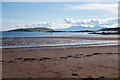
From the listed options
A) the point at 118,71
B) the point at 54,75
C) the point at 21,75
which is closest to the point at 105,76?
the point at 118,71

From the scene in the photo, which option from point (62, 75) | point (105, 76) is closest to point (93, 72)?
point (105, 76)

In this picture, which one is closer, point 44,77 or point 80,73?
point 44,77

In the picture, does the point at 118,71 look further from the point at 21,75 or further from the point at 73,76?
the point at 21,75

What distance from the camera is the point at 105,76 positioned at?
7.51m

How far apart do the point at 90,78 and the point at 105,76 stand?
3.36ft

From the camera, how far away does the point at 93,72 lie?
26.9 feet

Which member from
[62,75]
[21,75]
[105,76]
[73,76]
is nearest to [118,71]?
[105,76]

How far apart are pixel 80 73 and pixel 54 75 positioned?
66.0 inches

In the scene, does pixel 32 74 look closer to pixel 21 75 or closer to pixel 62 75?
pixel 21 75

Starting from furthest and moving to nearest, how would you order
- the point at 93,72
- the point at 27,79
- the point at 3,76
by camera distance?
1. the point at 93,72
2. the point at 3,76
3. the point at 27,79

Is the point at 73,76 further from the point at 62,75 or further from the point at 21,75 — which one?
the point at 21,75

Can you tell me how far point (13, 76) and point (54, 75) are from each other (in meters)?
2.48

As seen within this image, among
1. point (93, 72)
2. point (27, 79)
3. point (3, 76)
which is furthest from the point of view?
point (93, 72)

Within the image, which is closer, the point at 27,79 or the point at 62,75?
the point at 27,79
